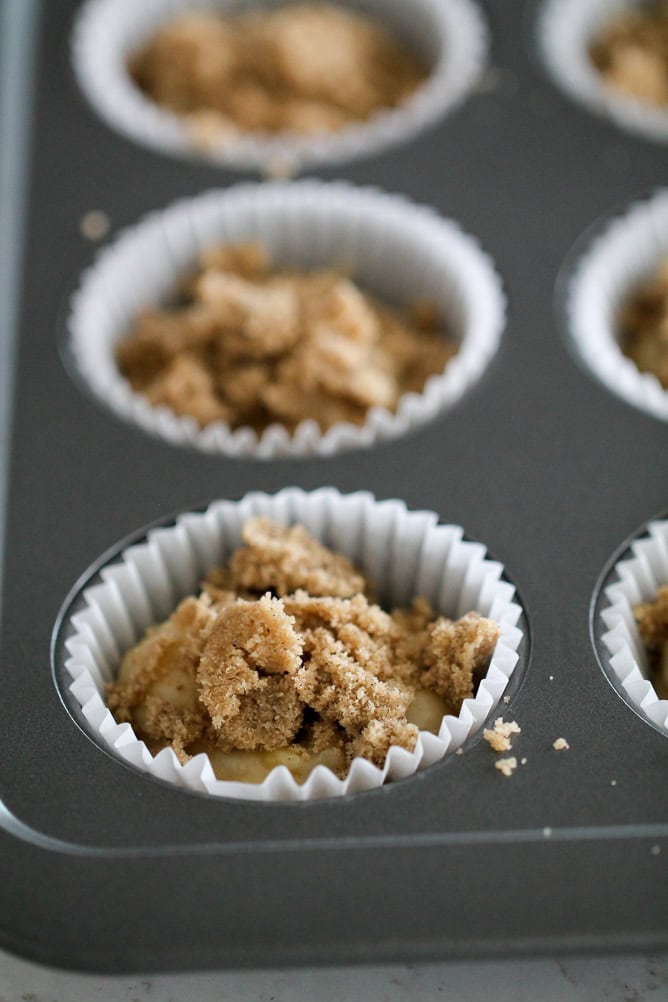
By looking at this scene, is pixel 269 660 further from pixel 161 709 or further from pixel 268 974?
pixel 268 974

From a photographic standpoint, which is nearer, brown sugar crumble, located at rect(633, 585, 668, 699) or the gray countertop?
the gray countertop

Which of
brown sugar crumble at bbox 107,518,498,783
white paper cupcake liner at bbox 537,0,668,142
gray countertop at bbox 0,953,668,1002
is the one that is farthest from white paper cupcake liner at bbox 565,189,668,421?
gray countertop at bbox 0,953,668,1002

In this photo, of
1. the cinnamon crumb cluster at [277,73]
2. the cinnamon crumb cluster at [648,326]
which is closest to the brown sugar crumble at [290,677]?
the cinnamon crumb cluster at [648,326]

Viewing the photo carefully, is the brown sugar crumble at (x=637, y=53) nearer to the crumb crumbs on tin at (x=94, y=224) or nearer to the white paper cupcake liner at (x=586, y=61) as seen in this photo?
the white paper cupcake liner at (x=586, y=61)

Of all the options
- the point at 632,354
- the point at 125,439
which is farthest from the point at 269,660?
the point at 632,354

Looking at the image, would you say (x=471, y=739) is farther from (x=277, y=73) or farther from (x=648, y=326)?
(x=277, y=73)

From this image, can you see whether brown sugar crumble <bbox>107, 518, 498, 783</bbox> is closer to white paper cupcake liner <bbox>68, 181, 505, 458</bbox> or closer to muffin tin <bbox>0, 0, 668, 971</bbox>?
muffin tin <bbox>0, 0, 668, 971</bbox>
